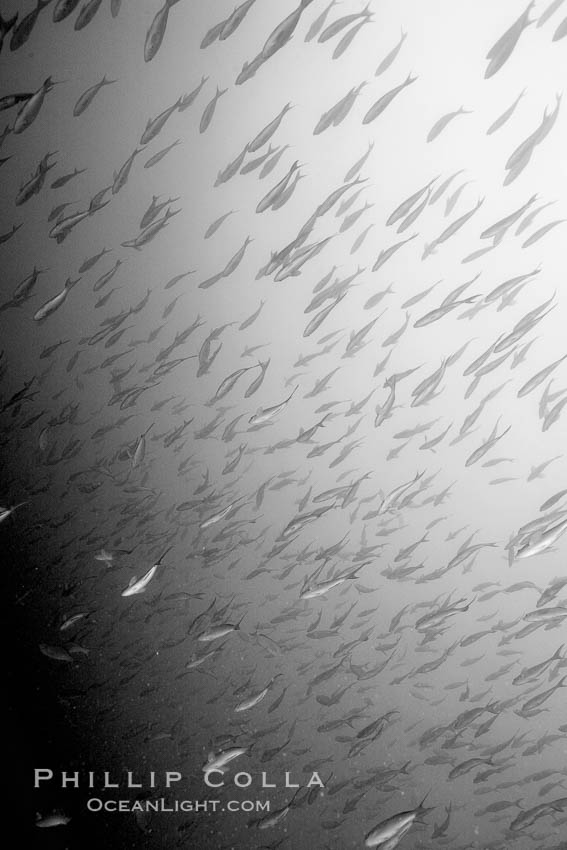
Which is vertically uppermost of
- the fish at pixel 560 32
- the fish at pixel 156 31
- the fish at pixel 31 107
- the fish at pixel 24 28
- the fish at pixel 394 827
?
the fish at pixel 560 32

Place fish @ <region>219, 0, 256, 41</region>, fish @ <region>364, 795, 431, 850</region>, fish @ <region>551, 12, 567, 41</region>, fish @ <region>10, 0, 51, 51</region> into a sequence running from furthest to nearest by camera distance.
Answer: fish @ <region>364, 795, 431, 850</region> → fish @ <region>551, 12, 567, 41</region> → fish @ <region>219, 0, 256, 41</region> → fish @ <region>10, 0, 51, 51</region>

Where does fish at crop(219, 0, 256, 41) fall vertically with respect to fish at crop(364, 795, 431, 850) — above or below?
above

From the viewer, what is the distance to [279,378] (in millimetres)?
12547

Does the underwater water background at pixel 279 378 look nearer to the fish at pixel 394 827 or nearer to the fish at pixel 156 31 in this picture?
the fish at pixel 156 31

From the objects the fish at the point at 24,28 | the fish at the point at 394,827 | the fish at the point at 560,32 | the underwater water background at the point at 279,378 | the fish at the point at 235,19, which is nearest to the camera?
the fish at the point at 24,28

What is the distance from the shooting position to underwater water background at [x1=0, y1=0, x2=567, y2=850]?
4.67 metres

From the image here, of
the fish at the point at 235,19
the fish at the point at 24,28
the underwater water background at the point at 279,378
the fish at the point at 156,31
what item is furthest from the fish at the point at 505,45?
the fish at the point at 24,28

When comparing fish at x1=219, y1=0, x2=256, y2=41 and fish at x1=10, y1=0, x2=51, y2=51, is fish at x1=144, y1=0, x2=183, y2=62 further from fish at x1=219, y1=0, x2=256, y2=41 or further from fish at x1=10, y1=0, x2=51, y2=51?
fish at x1=10, y1=0, x2=51, y2=51

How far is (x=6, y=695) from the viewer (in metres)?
6.79

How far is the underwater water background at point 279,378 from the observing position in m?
4.67

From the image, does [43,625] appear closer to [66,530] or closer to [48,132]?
[66,530]

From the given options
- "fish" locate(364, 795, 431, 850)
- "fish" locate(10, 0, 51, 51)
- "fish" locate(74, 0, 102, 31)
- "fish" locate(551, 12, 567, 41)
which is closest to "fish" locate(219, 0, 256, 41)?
"fish" locate(74, 0, 102, 31)

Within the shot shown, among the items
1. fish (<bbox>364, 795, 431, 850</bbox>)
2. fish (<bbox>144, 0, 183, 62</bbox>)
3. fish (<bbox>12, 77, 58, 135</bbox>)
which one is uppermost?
fish (<bbox>144, 0, 183, 62</bbox>)

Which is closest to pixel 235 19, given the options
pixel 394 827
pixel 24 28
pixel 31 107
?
pixel 24 28
